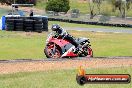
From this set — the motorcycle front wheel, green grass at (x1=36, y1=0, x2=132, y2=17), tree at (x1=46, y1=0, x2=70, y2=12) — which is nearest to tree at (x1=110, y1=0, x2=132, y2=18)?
green grass at (x1=36, y1=0, x2=132, y2=17)

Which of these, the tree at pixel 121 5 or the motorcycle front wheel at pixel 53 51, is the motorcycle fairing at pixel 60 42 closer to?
the motorcycle front wheel at pixel 53 51

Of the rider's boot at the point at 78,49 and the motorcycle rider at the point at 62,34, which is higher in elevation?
the motorcycle rider at the point at 62,34

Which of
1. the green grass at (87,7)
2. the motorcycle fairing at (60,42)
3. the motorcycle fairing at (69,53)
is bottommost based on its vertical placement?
the green grass at (87,7)

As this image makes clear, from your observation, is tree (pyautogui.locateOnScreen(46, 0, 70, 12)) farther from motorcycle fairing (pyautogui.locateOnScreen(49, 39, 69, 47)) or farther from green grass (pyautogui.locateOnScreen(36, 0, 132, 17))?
motorcycle fairing (pyautogui.locateOnScreen(49, 39, 69, 47))

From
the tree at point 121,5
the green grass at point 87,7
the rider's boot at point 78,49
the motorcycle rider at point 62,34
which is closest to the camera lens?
the motorcycle rider at point 62,34

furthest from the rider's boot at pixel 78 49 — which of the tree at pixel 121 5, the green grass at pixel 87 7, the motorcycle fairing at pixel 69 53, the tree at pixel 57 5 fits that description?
the green grass at pixel 87 7

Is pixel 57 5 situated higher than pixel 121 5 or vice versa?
pixel 57 5

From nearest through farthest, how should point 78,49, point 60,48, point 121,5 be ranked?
1. point 60,48
2. point 78,49
3. point 121,5

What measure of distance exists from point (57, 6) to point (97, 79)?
215ft

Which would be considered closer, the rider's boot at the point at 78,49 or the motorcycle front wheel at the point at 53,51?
the motorcycle front wheel at the point at 53,51

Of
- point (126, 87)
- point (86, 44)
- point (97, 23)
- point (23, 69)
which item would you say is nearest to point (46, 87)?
point (126, 87)

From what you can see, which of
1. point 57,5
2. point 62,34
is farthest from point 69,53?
point 57,5

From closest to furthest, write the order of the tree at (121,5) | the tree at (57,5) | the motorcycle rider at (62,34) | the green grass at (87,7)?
1. the motorcycle rider at (62,34)
2. the tree at (57,5)
3. the tree at (121,5)
4. the green grass at (87,7)

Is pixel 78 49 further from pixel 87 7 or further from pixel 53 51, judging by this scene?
pixel 87 7
